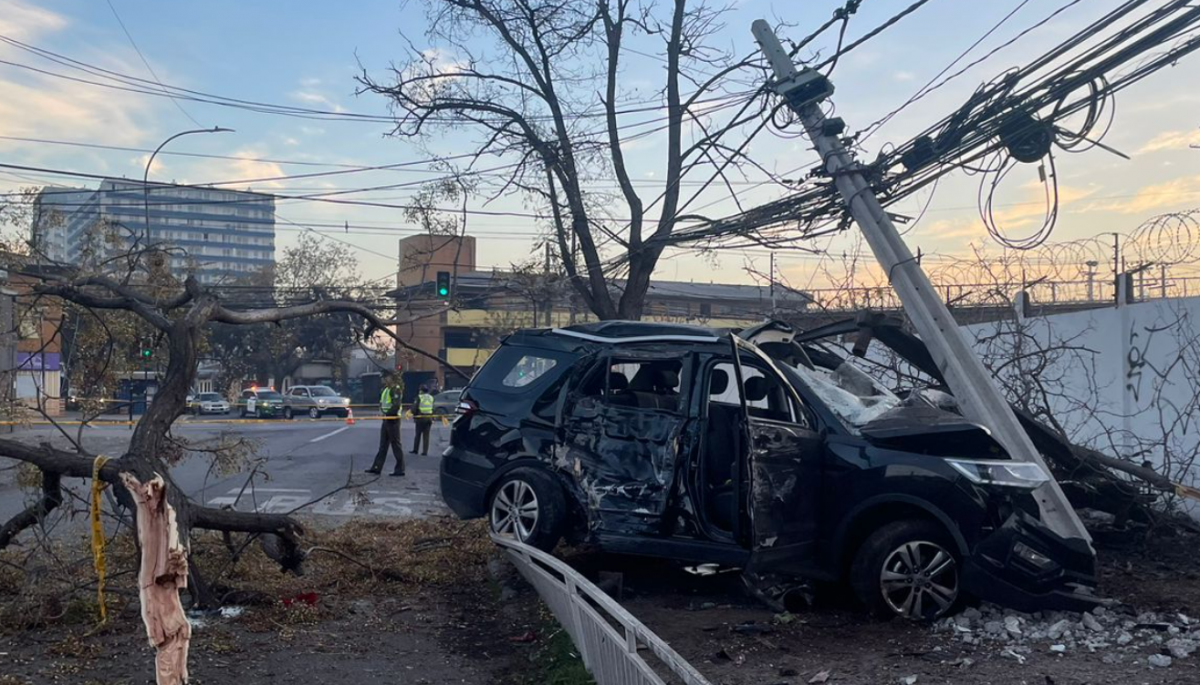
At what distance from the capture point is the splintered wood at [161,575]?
4.87 metres

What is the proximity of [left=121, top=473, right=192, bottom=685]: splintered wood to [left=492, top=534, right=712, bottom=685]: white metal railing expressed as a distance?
2.04 metres

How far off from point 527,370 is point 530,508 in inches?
51.4

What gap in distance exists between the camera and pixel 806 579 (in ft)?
24.9

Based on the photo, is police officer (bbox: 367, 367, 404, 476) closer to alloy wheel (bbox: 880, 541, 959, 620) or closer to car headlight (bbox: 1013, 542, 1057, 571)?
alloy wheel (bbox: 880, 541, 959, 620)

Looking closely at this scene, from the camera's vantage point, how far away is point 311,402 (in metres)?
45.6

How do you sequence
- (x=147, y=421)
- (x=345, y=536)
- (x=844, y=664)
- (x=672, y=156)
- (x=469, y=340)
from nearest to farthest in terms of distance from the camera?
(x=844, y=664)
(x=147, y=421)
(x=345, y=536)
(x=672, y=156)
(x=469, y=340)

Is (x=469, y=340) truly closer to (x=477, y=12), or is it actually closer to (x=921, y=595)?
(x=477, y=12)

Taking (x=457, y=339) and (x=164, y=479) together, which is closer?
(x=164, y=479)

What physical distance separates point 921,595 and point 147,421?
16.8ft

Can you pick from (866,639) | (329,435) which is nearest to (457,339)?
(329,435)

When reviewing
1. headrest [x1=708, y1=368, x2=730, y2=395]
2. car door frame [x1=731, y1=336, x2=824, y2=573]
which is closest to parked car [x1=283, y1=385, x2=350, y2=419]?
headrest [x1=708, y1=368, x2=730, y2=395]

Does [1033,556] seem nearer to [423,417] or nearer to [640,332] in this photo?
[640,332]

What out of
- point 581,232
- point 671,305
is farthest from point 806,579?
point 671,305

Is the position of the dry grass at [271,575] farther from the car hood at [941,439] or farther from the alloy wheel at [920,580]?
the car hood at [941,439]
